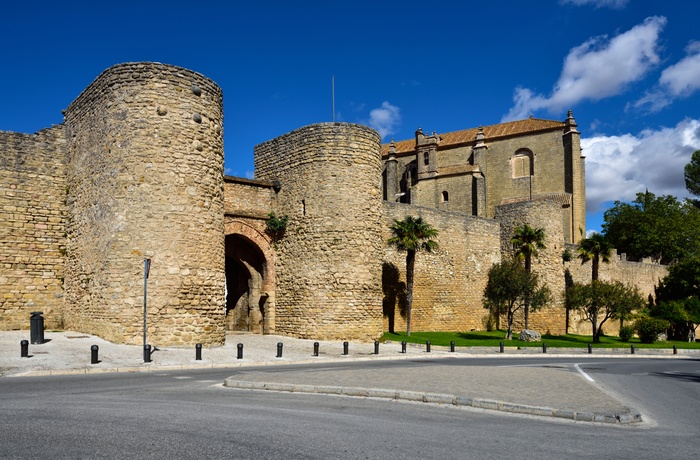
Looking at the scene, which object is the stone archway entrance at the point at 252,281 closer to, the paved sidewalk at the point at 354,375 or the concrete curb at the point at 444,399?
the paved sidewalk at the point at 354,375

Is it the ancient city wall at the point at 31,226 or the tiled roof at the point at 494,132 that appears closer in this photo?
the ancient city wall at the point at 31,226

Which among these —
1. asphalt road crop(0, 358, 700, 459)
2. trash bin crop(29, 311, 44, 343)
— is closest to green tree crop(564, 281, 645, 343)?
asphalt road crop(0, 358, 700, 459)

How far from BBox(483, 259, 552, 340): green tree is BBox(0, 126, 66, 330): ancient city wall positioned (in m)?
23.0

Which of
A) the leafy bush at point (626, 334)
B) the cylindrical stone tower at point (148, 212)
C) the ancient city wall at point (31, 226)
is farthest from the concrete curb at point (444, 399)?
the leafy bush at point (626, 334)

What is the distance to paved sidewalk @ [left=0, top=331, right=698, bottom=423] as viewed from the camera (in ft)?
31.2

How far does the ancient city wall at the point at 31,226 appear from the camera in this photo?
63.2 feet

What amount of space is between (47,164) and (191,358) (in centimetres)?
923

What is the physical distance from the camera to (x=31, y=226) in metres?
19.9

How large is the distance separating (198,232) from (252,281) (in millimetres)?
6738

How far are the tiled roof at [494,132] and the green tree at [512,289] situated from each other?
29.3 meters

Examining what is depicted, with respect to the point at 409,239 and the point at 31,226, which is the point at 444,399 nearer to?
the point at 31,226

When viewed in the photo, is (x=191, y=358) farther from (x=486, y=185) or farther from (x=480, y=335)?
(x=486, y=185)

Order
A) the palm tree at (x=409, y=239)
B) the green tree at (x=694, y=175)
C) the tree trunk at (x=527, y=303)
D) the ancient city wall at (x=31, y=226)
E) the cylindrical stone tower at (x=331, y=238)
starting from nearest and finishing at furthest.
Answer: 1. the ancient city wall at (x=31, y=226)
2. the cylindrical stone tower at (x=331, y=238)
3. the palm tree at (x=409, y=239)
4. the tree trunk at (x=527, y=303)
5. the green tree at (x=694, y=175)

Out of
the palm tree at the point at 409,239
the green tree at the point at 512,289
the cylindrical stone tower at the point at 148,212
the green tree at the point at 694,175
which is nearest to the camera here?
the cylindrical stone tower at the point at 148,212
